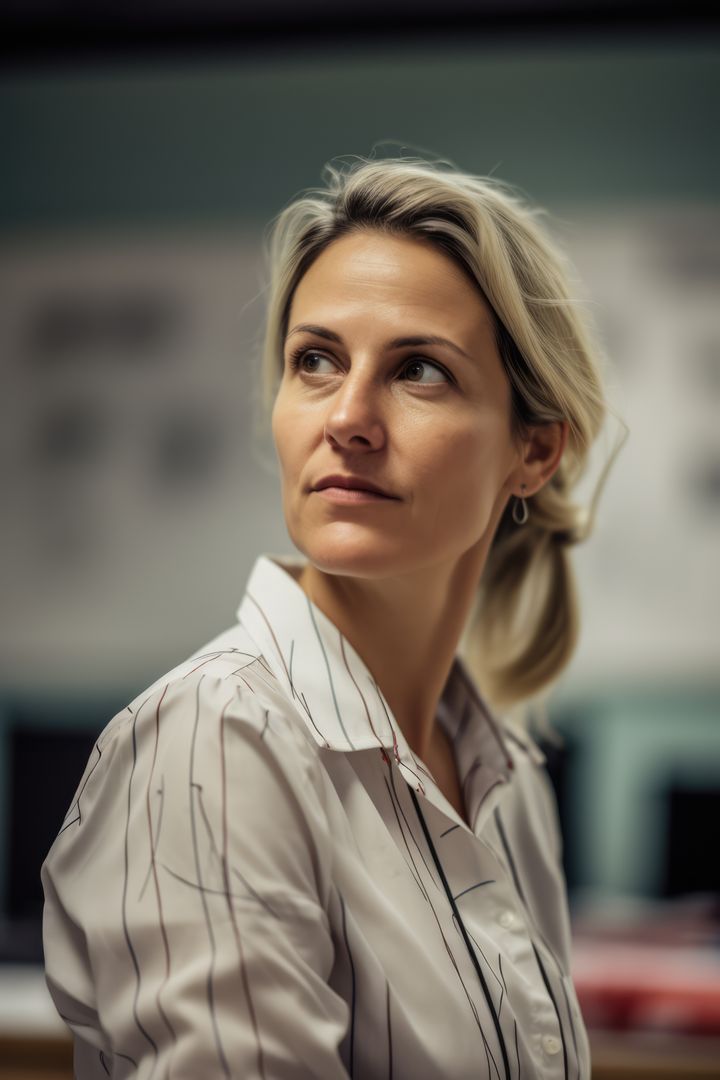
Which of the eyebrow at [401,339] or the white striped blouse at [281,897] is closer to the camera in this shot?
the white striped blouse at [281,897]

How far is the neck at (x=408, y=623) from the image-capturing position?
3.40 feet

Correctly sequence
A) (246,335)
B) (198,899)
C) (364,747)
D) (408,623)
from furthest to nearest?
(246,335) < (408,623) < (364,747) < (198,899)

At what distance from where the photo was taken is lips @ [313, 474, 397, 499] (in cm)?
93

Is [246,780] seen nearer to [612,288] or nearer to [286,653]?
[286,653]

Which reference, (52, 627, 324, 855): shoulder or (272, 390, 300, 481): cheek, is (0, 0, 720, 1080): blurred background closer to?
(272, 390, 300, 481): cheek

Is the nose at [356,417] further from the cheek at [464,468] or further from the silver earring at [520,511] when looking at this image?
the silver earring at [520,511]

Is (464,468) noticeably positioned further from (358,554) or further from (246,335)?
(246,335)

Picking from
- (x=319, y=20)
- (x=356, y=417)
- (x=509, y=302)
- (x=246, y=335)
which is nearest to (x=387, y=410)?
(x=356, y=417)

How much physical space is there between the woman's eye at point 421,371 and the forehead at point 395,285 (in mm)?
33

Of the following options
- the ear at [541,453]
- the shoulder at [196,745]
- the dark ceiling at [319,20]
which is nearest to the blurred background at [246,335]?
the dark ceiling at [319,20]

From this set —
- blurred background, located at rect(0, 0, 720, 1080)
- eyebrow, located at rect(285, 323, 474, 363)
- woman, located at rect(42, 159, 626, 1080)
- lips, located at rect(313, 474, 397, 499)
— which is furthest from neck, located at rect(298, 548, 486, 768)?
blurred background, located at rect(0, 0, 720, 1080)

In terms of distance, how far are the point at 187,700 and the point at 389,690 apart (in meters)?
0.33

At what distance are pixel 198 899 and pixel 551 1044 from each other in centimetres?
41

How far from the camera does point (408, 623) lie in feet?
3.49
